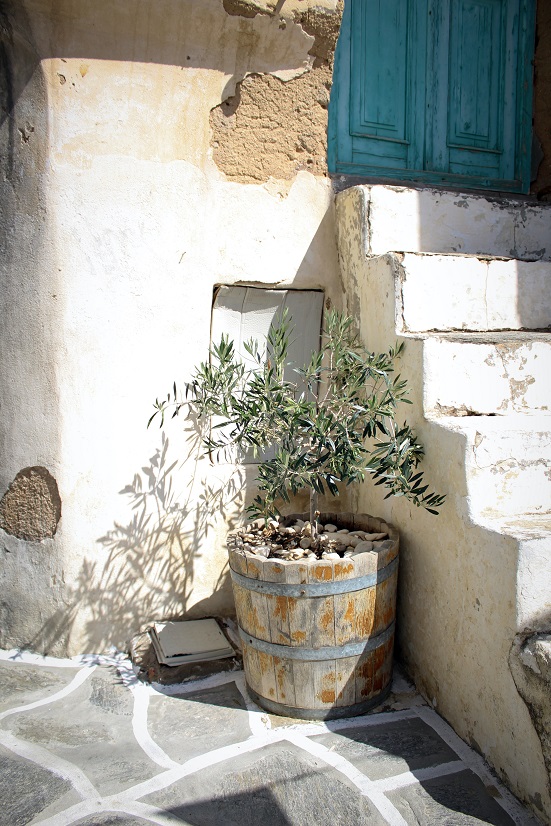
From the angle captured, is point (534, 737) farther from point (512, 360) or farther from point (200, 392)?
point (200, 392)

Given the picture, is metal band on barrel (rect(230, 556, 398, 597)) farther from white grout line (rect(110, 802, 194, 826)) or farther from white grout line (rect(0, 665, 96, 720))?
white grout line (rect(0, 665, 96, 720))

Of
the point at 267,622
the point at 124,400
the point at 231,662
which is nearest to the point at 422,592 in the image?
the point at 267,622

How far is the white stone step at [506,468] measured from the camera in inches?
105

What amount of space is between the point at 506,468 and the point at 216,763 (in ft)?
5.41

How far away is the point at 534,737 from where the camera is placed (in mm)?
2258

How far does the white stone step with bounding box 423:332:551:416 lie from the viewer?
2934 millimetres

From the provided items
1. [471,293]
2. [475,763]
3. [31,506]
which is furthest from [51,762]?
[471,293]

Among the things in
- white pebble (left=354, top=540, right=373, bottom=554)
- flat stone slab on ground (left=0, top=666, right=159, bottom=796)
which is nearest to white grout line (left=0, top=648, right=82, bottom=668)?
flat stone slab on ground (left=0, top=666, right=159, bottom=796)

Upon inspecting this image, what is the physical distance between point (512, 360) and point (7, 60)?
108 inches

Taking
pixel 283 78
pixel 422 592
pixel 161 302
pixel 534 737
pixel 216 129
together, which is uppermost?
pixel 283 78

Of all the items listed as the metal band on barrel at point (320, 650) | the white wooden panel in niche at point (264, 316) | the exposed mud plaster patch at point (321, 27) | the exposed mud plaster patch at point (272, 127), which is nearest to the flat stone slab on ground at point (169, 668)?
the metal band on barrel at point (320, 650)

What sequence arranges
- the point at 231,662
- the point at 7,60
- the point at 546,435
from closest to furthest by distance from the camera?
the point at 546,435 → the point at 7,60 → the point at 231,662

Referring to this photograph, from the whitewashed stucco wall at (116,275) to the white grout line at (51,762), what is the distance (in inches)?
28.1

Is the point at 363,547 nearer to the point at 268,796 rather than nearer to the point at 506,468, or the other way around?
the point at 506,468
